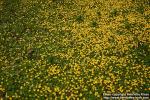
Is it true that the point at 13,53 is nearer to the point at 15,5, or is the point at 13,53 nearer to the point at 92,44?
the point at 92,44

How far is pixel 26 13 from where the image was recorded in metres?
16.5

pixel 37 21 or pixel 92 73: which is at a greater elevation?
pixel 37 21

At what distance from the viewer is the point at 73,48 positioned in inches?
506

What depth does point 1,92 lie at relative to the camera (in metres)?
10.3

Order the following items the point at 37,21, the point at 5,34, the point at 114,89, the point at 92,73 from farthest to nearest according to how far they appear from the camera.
A: 1. the point at 37,21
2. the point at 5,34
3. the point at 92,73
4. the point at 114,89

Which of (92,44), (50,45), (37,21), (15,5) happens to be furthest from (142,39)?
(15,5)

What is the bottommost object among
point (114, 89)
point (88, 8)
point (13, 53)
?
point (114, 89)

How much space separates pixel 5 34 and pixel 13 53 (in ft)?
7.11

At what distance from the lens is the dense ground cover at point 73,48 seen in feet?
34.3

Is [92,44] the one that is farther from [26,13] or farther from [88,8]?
[26,13]

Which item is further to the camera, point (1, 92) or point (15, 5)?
point (15, 5)

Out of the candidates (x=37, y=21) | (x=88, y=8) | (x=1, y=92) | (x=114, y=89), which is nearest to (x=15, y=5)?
(x=37, y=21)

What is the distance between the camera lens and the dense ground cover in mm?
10445

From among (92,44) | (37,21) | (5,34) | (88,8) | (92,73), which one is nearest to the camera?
(92,73)
